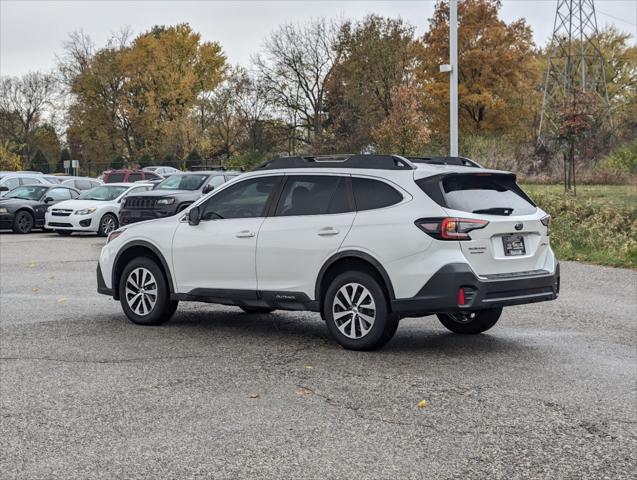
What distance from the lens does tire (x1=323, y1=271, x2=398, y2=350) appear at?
835cm

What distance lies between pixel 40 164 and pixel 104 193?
174 feet

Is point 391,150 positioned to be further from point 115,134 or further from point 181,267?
point 115,134

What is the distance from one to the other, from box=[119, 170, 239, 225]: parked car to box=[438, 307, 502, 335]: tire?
13278mm

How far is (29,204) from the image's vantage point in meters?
28.2

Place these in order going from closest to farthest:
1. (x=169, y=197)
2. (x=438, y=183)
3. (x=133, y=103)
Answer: (x=438, y=183)
(x=169, y=197)
(x=133, y=103)

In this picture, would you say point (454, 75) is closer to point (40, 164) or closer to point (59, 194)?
point (59, 194)

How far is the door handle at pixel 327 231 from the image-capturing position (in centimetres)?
873

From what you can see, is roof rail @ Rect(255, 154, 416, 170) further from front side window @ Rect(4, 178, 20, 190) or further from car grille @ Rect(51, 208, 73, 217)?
A: front side window @ Rect(4, 178, 20, 190)

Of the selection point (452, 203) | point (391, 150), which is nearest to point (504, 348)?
point (452, 203)

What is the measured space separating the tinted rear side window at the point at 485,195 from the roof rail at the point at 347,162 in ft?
1.45

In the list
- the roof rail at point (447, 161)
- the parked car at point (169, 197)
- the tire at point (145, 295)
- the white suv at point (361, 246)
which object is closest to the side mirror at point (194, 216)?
the white suv at point (361, 246)

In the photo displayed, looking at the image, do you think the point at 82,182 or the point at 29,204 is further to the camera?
the point at 82,182

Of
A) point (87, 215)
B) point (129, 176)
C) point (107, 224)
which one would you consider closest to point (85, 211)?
point (87, 215)

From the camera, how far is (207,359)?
833 centimetres
